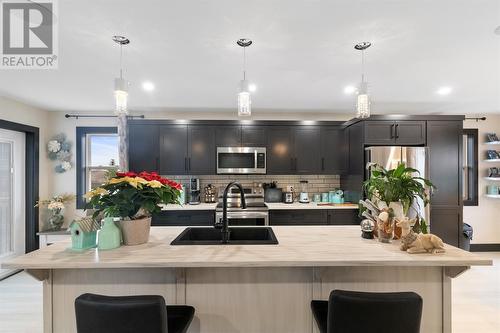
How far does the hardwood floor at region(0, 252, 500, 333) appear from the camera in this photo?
95.3 inches

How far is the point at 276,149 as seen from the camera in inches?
166

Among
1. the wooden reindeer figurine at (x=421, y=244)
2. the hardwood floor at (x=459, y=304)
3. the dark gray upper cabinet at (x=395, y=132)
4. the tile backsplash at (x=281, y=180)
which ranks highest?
the dark gray upper cabinet at (x=395, y=132)

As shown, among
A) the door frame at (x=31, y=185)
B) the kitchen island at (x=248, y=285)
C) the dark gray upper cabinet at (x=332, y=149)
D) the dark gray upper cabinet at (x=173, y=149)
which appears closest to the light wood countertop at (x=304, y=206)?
the dark gray upper cabinet at (x=332, y=149)

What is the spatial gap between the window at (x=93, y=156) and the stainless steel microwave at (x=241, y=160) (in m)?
1.85

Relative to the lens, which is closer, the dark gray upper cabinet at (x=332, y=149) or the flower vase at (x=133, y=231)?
the flower vase at (x=133, y=231)

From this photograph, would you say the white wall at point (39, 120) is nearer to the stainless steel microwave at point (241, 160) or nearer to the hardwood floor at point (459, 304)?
the hardwood floor at point (459, 304)

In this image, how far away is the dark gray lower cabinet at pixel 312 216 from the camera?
3.81 metres

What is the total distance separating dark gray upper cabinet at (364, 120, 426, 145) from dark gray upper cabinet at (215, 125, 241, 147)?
6.27 ft

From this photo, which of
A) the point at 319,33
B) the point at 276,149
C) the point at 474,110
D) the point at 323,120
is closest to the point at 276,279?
the point at 319,33

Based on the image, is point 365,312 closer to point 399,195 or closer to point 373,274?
point 373,274

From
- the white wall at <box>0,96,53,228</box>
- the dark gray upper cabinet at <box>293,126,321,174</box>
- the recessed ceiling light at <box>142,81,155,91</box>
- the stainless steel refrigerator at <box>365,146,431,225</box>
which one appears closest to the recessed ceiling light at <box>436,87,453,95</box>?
the stainless steel refrigerator at <box>365,146,431,225</box>

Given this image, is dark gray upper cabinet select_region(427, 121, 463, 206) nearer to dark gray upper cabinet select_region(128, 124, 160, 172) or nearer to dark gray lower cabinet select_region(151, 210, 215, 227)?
dark gray lower cabinet select_region(151, 210, 215, 227)

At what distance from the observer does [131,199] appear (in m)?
1.56

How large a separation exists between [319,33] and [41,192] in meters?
4.61
